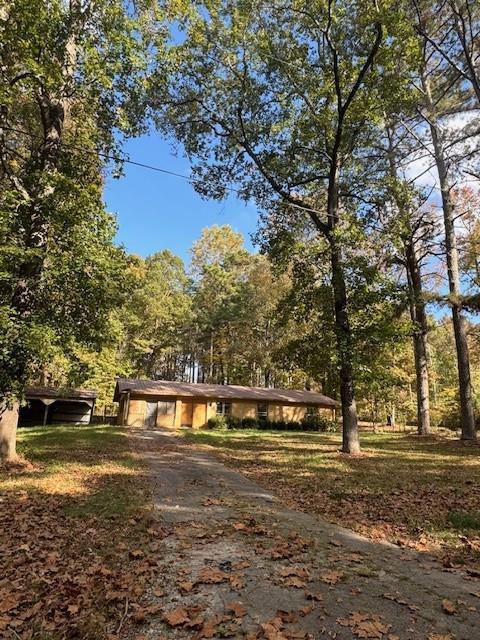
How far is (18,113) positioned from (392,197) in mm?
13018

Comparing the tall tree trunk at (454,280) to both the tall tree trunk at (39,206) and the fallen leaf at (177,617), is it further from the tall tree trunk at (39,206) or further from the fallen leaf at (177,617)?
the fallen leaf at (177,617)

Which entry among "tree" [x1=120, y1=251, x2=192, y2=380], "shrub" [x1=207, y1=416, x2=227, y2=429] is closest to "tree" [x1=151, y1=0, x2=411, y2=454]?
"shrub" [x1=207, y1=416, x2=227, y2=429]

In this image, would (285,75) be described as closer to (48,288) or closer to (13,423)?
(48,288)

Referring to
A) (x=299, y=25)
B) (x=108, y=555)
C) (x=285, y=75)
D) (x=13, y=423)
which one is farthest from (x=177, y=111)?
(x=108, y=555)

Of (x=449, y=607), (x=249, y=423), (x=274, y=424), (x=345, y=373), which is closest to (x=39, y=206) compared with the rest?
(x=345, y=373)

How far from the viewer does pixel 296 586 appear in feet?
12.9

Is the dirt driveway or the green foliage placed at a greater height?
the green foliage

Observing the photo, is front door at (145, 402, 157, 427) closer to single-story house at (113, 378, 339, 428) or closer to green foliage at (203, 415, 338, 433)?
single-story house at (113, 378, 339, 428)

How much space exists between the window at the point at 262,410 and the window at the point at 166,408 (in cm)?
→ 657

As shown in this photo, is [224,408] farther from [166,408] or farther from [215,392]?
[166,408]

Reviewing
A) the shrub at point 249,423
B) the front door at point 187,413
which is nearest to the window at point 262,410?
the shrub at point 249,423

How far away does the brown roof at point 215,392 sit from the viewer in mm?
30266

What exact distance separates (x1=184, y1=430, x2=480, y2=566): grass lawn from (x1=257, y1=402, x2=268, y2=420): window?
1687 cm

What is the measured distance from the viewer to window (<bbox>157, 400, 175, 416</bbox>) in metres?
30.4
